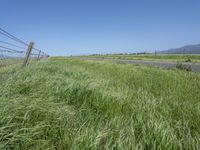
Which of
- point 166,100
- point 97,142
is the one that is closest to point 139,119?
point 97,142

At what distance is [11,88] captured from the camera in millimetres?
3877

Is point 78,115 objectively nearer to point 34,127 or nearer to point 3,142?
point 34,127

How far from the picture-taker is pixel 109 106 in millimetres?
4051

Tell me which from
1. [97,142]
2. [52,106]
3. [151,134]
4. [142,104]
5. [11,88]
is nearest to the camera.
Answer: [97,142]

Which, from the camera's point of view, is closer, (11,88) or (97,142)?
(97,142)

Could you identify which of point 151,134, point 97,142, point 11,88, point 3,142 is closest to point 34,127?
point 3,142

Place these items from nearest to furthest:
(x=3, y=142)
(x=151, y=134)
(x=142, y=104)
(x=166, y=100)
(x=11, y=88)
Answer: (x=3, y=142), (x=151, y=134), (x=11, y=88), (x=142, y=104), (x=166, y=100)

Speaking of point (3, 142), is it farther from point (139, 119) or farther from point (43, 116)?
point (139, 119)

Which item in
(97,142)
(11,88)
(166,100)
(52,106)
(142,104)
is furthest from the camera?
(166,100)

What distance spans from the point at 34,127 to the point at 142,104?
214 centimetres

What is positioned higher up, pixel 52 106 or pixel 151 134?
pixel 52 106

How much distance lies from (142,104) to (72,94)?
1.15 m

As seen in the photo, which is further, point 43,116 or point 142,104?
point 142,104

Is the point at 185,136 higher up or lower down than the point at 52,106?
lower down
